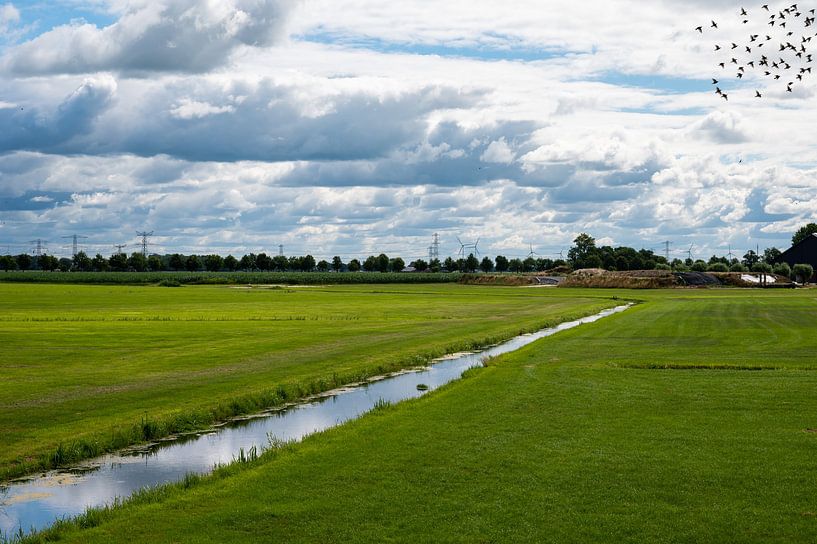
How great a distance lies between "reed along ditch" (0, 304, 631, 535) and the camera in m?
14.7

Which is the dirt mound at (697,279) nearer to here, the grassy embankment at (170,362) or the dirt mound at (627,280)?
the dirt mound at (627,280)

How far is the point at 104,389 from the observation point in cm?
2611

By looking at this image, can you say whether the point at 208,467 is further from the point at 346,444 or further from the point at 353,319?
the point at 353,319

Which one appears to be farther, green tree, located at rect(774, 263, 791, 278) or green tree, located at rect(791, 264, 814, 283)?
green tree, located at rect(774, 263, 791, 278)

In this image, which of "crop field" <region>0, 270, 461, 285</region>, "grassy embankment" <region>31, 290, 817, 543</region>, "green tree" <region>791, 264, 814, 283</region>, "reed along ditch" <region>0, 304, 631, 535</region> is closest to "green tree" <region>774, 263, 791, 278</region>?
"green tree" <region>791, 264, 814, 283</region>

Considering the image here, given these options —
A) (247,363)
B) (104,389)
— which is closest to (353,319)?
(247,363)

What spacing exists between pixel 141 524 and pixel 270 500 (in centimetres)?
199

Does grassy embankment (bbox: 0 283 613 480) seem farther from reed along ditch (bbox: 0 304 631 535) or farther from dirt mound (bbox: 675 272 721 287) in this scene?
dirt mound (bbox: 675 272 721 287)

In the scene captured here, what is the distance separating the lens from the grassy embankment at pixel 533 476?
11.8m

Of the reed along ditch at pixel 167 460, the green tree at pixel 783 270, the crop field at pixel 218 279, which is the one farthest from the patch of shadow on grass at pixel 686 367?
the green tree at pixel 783 270

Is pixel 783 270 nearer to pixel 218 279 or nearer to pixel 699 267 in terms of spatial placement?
pixel 699 267

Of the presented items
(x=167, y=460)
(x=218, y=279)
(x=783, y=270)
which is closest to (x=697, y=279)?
(x=783, y=270)

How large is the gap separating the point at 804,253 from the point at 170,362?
589 feet

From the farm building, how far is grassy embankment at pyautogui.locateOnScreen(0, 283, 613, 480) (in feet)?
446
